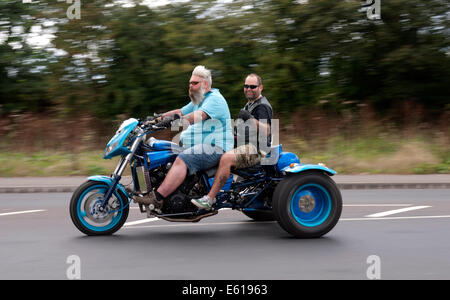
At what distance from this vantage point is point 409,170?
15.0 meters

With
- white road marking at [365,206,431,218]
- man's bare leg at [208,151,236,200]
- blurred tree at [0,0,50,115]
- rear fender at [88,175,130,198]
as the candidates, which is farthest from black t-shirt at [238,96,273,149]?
blurred tree at [0,0,50,115]

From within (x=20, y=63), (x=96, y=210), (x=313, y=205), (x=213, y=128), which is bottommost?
(x=313, y=205)

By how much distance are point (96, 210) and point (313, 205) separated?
2.41 meters

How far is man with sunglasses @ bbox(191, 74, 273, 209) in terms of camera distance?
7098mm

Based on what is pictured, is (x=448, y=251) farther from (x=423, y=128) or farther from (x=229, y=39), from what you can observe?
(x=229, y=39)

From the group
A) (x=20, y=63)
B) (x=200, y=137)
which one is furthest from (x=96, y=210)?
(x=20, y=63)

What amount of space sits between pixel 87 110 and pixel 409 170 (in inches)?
397

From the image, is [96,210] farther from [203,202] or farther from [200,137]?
[200,137]

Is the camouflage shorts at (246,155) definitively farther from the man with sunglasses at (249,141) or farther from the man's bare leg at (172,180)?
the man's bare leg at (172,180)

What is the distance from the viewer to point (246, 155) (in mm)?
7211

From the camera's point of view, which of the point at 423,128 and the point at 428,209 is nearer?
the point at 428,209

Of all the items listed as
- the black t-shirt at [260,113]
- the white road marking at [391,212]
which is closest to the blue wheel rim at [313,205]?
the black t-shirt at [260,113]
